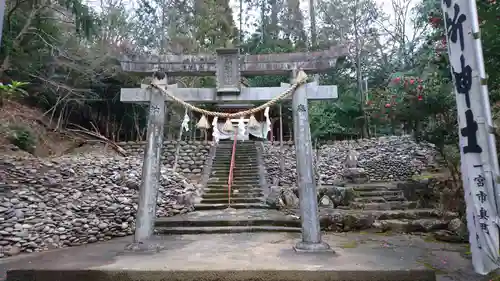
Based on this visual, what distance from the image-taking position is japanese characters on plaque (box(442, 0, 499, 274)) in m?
4.13

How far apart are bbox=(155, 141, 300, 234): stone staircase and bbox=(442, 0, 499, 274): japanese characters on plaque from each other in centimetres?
404

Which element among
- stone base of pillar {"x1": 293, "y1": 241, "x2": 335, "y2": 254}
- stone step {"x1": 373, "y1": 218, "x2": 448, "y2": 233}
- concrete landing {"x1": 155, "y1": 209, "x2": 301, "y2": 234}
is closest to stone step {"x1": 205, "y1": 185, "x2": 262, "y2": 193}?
concrete landing {"x1": 155, "y1": 209, "x2": 301, "y2": 234}

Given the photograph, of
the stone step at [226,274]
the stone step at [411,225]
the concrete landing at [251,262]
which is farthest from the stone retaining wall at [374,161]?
the stone step at [226,274]

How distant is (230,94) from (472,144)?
399 cm

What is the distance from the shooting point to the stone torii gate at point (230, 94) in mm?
5316

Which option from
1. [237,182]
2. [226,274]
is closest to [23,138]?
[237,182]

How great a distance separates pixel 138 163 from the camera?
11.0 metres

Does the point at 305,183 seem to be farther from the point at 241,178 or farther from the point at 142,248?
the point at 241,178

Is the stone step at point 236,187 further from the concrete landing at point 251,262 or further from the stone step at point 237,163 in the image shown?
the concrete landing at point 251,262

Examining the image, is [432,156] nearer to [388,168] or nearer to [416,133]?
[388,168]

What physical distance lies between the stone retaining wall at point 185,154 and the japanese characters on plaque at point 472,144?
1071cm

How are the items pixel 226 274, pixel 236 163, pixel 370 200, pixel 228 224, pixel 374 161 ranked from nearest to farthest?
pixel 226 274 < pixel 228 224 < pixel 370 200 < pixel 236 163 < pixel 374 161

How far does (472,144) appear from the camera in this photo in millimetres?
4367

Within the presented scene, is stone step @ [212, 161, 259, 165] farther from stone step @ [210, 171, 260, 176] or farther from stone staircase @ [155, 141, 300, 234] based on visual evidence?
stone step @ [210, 171, 260, 176]
